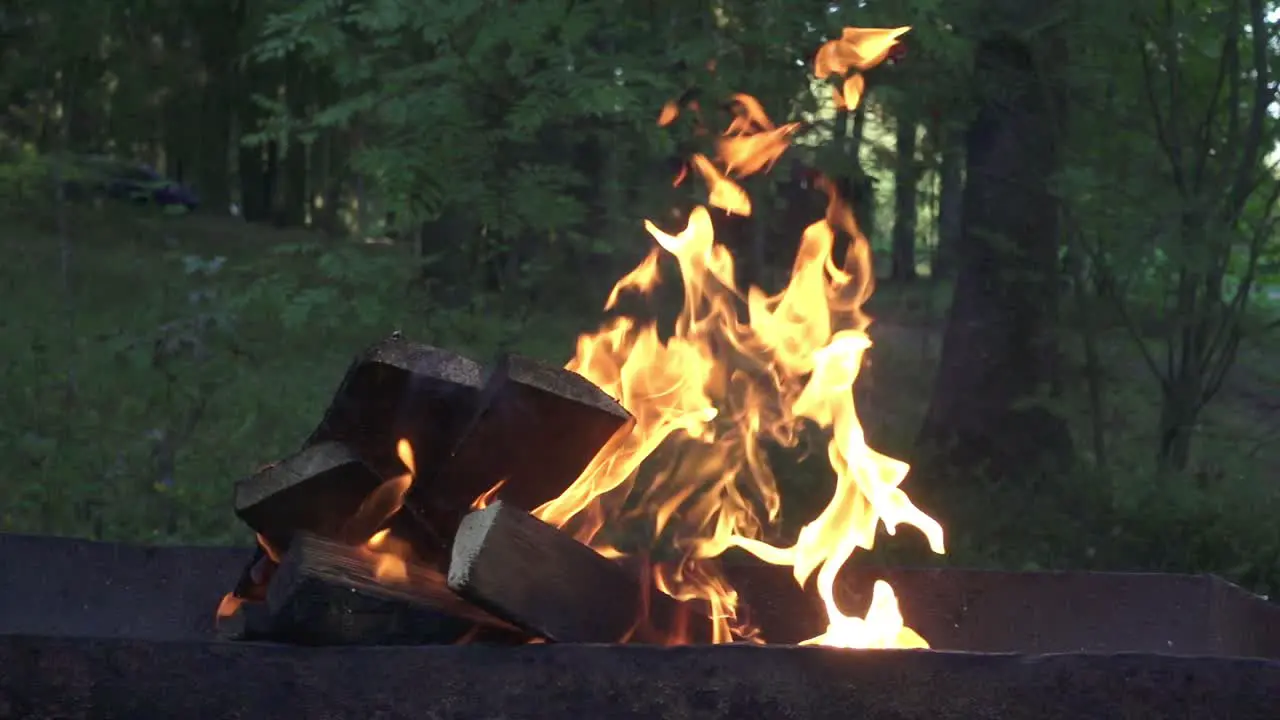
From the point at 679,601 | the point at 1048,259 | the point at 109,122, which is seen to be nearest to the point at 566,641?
the point at 679,601

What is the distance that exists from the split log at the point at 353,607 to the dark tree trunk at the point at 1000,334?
438 centimetres

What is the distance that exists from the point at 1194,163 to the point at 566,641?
4.43 metres

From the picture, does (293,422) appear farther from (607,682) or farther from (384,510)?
(607,682)

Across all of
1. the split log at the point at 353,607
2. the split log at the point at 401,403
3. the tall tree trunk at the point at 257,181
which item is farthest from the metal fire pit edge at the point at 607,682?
the tall tree trunk at the point at 257,181

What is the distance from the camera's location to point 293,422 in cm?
850

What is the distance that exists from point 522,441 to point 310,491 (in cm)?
49

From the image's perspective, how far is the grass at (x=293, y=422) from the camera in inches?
235

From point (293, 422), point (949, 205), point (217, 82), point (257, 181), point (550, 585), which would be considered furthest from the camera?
point (257, 181)

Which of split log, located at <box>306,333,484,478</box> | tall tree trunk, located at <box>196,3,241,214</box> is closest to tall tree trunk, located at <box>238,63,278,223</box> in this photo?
tall tree trunk, located at <box>196,3,241,214</box>

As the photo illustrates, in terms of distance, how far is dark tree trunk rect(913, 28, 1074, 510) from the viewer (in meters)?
7.09

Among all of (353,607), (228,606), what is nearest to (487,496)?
(353,607)

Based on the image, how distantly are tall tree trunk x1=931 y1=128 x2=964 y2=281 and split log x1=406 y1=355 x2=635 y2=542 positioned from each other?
4.10m

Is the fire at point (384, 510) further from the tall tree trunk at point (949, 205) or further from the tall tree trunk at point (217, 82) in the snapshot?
the tall tree trunk at point (217, 82)

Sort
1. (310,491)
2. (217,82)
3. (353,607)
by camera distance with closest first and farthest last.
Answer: (353,607) → (310,491) → (217,82)
